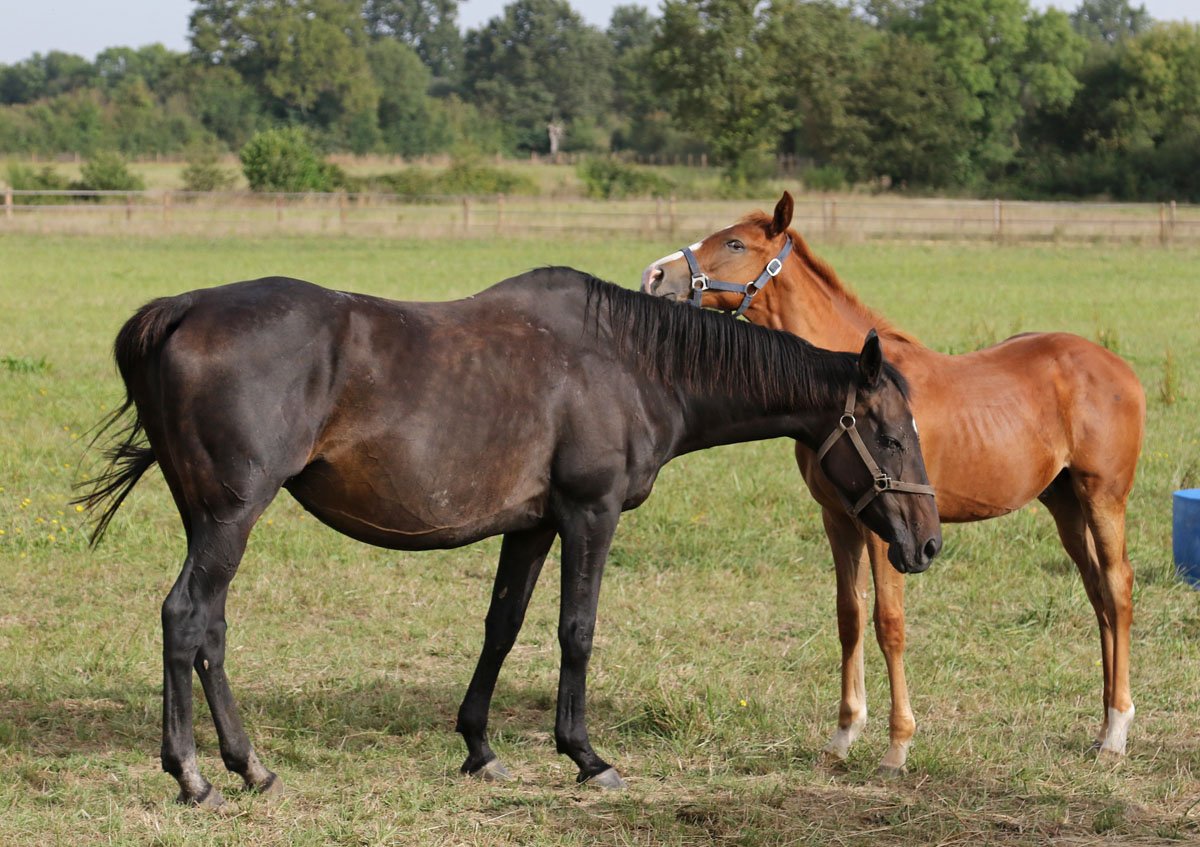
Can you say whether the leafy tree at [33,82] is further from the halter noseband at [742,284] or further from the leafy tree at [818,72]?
the halter noseband at [742,284]

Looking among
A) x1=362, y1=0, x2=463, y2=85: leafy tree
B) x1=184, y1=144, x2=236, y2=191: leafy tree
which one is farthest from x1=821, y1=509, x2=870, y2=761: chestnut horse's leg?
x1=362, y1=0, x2=463, y2=85: leafy tree

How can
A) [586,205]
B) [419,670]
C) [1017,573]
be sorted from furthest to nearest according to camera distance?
[586,205] < [1017,573] < [419,670]

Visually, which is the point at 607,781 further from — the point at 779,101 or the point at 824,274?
the point at 779,101

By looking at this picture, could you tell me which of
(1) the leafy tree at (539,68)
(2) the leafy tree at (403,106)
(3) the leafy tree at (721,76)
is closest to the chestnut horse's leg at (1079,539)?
(3) the leafy tree at (721,76)

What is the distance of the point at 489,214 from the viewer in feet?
106

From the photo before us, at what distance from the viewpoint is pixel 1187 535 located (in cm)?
668

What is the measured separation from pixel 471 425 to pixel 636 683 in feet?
5.44

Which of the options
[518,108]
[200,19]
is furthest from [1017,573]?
[518,108]

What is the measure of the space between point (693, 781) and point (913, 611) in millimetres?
2207

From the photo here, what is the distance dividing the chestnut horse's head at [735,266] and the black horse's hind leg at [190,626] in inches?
78.4

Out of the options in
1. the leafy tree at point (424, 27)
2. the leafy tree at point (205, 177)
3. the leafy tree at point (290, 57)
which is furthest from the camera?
the leafy tree at point (424, 27)

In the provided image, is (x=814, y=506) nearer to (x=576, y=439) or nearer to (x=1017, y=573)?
(x=1017, y=573)

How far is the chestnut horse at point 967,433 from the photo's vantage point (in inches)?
191

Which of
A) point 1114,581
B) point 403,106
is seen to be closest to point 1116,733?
point 1114,581
